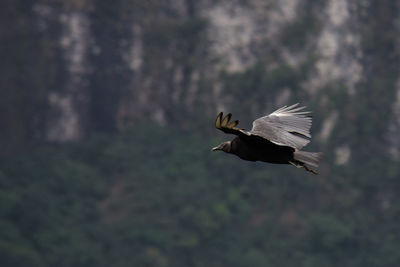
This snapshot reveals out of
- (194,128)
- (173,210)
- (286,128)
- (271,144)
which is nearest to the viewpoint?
(271,144)

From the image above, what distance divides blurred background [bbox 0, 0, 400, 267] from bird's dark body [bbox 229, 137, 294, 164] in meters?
18.3

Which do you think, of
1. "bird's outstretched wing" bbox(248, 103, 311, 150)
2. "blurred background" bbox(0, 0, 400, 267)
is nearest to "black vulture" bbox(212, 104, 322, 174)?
"bird's outstretched wing" bbox(248, 103, 311, 150)

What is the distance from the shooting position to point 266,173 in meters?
23.5

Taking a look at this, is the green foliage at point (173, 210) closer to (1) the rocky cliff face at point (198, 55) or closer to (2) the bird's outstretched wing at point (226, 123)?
(1) the rocky cliff face at point (198, 55)

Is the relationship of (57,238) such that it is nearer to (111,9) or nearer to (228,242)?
(228,242)

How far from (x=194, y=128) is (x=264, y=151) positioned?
19.7 meters

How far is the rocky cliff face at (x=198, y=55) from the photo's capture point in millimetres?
23547

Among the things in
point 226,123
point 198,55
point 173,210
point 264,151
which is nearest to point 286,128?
point 264,151

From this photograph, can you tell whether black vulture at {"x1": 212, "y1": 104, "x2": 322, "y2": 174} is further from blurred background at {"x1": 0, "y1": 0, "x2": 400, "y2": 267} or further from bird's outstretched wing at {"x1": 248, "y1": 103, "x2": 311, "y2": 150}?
blurred background at {"x1": 0, "y1": 0, "x2": 400, "y2": 267}

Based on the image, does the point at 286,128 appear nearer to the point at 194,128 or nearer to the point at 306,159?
the point at 306,159

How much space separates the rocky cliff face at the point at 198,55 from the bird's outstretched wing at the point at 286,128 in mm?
18151

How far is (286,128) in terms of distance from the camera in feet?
15.7

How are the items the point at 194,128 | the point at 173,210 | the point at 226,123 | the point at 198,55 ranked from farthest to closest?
the point at 194,128
the point at 173,210
the point at 198,55
the point at 226,123

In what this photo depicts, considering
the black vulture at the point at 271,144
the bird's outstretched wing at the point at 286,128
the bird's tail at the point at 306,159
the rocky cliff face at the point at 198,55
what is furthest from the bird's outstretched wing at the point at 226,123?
the rocky cliff face at the point at 198,55
